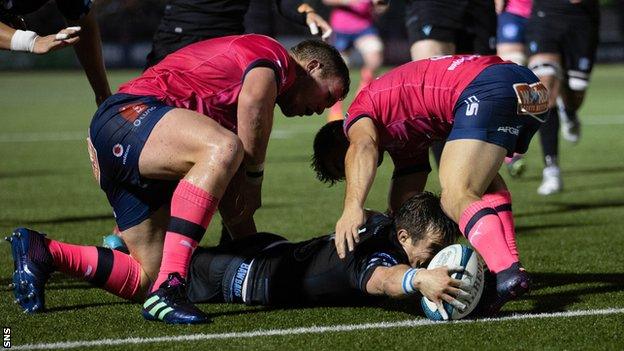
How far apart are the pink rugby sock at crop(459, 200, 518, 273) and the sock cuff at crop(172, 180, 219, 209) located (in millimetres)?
1207

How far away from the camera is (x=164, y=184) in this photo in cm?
568

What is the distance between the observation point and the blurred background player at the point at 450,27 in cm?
867

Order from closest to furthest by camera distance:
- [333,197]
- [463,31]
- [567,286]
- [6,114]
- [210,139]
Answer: [210,139], [567,286], [463,31], [333,197], [6,114]

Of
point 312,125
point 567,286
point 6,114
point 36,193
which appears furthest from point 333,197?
point 6,114

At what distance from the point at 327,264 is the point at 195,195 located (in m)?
0.75

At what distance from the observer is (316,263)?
216 inches

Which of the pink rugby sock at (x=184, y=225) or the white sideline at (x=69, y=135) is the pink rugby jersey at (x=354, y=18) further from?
the pink rugby sock at (x=184, y=225)

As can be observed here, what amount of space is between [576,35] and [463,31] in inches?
91.2

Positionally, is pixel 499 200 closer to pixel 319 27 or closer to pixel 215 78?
pixel 215 78

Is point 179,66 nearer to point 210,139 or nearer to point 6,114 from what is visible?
point 210,139

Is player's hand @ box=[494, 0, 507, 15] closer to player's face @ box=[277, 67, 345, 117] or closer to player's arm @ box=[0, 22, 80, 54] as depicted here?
player's face @ box=[277, 67, 345, 117]

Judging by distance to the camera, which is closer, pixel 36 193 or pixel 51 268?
pixel 51 268

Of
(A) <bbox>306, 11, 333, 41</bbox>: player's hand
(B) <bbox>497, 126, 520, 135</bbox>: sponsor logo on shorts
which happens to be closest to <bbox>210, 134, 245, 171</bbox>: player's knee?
(B) <bbox>497, 126, 520, 135</bbox>: sponsor logo on shorts

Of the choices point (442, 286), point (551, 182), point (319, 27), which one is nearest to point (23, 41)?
point (319, 27)
